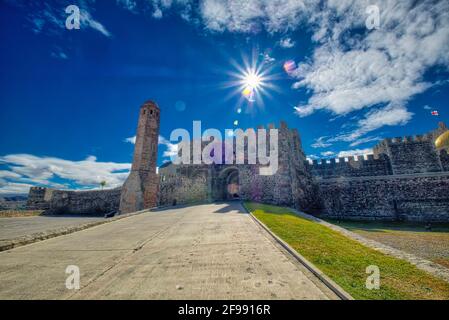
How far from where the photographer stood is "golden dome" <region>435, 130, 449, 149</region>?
19.9m

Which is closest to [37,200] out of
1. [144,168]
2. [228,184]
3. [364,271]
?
[144,168]

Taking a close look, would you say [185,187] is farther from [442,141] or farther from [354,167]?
[442,141]

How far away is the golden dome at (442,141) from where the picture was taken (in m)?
19.9

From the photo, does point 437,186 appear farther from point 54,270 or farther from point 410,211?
point 54,270

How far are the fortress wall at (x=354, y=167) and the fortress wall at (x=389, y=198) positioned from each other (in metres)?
6.40

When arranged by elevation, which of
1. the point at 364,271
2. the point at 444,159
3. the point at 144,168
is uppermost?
the point at 444,159

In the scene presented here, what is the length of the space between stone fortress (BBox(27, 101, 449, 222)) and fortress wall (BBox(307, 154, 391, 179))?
36mm

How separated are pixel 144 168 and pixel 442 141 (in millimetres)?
32604

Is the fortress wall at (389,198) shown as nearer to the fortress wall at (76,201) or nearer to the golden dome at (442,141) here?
the golden dome at (442,141)

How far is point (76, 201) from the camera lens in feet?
96.0

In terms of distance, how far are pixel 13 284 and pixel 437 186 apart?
81.2 feet

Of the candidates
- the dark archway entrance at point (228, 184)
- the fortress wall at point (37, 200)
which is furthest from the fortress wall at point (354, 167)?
the fortress wall at point (37, 200)

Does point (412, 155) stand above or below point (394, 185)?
above

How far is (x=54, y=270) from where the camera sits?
380 centimetres
